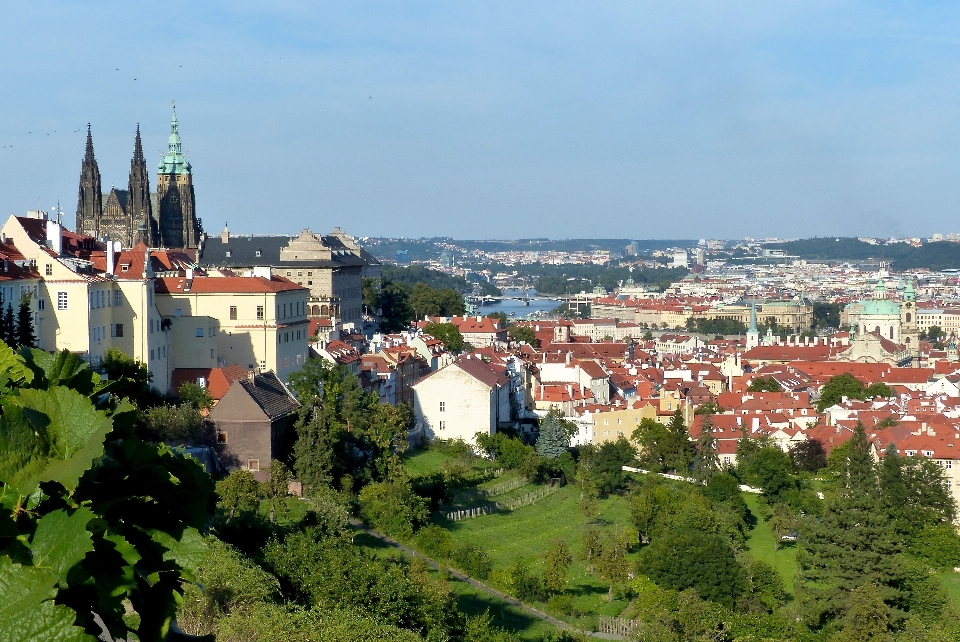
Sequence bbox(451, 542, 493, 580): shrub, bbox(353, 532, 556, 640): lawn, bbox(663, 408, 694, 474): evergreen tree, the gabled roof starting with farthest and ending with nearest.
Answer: bbox(663, 408, 694, 474): evergreen tree, the gabled roof, bbox(451, 542, 493, 580): shrub, bbox(353, 532, 556, 640): lawn

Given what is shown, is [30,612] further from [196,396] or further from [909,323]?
[909,323]

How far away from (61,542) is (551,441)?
37.5 m

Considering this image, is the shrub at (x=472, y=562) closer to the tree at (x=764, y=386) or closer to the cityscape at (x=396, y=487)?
the cityscape at (x=396, y=487)

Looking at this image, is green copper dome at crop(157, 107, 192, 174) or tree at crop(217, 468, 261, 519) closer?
tree at crop(217, 468, 261, 519)

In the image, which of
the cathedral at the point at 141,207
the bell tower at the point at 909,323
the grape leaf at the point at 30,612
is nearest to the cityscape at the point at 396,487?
the grape leaf at the point at 30,612

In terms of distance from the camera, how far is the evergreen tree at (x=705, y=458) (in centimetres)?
4212

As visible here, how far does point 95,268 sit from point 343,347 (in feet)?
40.7

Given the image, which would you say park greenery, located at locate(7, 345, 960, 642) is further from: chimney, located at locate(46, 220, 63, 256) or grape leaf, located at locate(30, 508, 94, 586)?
chimney, located at locate(46, 220, 63, 256)

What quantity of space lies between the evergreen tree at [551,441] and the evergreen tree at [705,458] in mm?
4094

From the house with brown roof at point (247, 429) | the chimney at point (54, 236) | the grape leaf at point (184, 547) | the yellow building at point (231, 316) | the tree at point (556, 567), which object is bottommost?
the tree at point (556, 567)

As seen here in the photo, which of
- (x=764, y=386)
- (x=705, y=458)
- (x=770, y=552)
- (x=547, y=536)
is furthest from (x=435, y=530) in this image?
(x=764, y=386)

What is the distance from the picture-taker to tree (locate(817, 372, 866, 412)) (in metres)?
62.9

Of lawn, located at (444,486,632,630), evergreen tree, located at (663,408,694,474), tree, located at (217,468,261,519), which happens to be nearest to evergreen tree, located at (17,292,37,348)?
tree, located at (217,468,261,519)

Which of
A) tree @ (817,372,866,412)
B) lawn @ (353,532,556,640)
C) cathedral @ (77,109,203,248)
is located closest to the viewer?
lawn @ (353,532,556,640)
